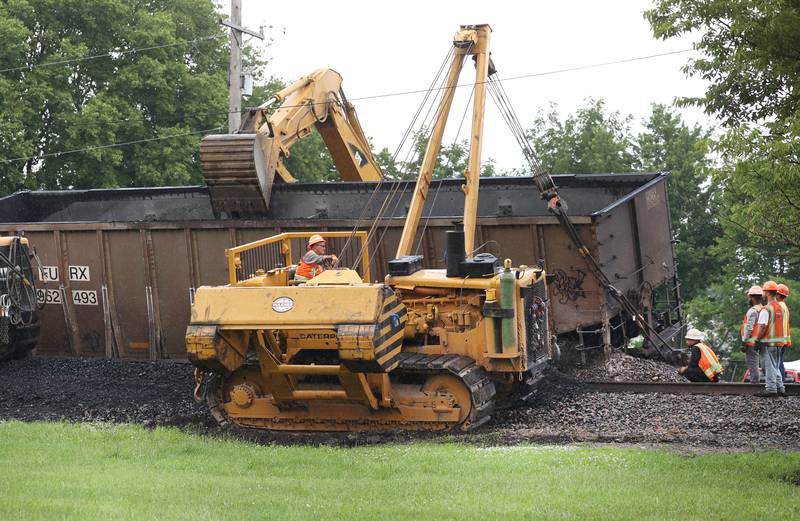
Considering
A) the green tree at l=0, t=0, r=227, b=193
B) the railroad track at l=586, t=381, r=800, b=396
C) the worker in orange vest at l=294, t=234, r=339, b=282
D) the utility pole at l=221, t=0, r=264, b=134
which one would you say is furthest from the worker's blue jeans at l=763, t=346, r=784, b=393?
the green tree at l=0, t=0, r=227, b=193

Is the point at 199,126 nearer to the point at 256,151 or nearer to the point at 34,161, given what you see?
the point at 34,161

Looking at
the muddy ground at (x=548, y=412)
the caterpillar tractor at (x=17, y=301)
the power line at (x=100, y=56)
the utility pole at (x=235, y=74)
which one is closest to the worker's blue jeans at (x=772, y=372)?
the muddy ground at (x=548, y=412)

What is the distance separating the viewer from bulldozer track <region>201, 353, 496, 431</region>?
12.0 metres

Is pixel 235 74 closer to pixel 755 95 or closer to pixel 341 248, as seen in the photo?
pixel 341 248

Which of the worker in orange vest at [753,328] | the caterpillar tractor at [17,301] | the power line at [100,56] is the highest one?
the power line at [100,56]

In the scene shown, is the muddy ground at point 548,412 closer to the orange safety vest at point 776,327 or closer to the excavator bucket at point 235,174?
the orange safety vest at point 776,327

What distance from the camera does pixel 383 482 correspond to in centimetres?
915

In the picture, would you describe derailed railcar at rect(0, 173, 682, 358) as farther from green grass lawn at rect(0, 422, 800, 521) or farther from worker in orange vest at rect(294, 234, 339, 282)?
green grass lawn at rect(0, 422, 800, 521)

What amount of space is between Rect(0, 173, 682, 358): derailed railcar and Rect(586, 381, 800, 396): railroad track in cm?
119

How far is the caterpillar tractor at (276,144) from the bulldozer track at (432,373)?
667 centimetres

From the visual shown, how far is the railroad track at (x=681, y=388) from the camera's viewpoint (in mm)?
13469

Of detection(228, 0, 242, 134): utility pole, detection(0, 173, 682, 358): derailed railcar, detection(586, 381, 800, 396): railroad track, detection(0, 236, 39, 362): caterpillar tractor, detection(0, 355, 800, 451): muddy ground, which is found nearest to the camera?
detection(0, 355, 800, 451): muddy ground

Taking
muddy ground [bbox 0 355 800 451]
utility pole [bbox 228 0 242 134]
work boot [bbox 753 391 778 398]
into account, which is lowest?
work boot [bbox 753 391 778 398]

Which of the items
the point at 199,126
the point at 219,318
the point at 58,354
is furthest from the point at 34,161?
the point at 219,318
